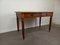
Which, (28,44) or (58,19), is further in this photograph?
(58,19)

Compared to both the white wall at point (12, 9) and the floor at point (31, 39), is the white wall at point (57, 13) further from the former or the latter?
the floor at point (31, 39)

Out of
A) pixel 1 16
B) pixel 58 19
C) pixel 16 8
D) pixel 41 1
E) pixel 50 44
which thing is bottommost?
pixel 50 44

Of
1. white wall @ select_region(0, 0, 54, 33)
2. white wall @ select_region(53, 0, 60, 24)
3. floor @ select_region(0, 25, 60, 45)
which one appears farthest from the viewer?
white wall @ select_region(53, 0, 60, 24)

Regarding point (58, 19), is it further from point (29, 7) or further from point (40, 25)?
point (29, 7)

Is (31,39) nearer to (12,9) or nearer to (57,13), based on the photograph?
(12,9)

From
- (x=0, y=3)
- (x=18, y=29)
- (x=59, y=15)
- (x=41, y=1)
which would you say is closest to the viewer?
(x=0, y=3)

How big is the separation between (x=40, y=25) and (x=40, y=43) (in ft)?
5.39

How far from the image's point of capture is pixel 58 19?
4.12m

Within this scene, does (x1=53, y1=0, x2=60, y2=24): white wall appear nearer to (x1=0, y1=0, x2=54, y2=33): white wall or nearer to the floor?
(x1=0, y1=0, x2=54, y2=33): white wall

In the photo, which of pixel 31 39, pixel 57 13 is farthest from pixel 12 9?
pixel 57 13

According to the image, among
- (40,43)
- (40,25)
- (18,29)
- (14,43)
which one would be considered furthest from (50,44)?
(40,25)

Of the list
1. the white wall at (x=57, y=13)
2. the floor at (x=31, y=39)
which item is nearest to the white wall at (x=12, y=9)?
the floor at (x=31, y=39)

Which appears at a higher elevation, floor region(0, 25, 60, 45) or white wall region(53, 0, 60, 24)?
white wall region(53, 0, 60, 24)

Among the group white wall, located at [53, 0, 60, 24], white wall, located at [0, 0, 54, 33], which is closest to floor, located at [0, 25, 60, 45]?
white wall, located at [0, 0, 54, 33]
